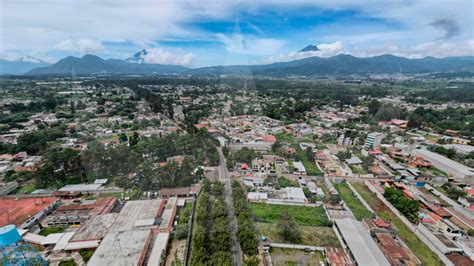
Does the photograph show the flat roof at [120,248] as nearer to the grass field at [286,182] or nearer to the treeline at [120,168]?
the treeline at [120,168]

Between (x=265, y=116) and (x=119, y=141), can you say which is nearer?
(x=119, y=141)

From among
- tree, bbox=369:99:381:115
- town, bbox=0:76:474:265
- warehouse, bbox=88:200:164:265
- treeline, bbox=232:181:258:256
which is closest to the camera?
warehouse, bbox=88:200:164:265

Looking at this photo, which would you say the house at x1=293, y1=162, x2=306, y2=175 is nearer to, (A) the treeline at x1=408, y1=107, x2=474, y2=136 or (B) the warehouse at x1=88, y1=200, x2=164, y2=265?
(B) the warehouse at x1=88, y1=200, x2=164, y2=265

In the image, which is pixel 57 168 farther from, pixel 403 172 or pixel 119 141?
pixel 403 172

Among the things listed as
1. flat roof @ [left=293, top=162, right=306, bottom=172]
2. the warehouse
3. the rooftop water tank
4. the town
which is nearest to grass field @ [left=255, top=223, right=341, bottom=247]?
the town

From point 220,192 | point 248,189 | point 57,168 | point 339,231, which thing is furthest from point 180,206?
point 57,168

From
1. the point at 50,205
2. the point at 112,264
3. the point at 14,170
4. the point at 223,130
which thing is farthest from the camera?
the point at 223,130

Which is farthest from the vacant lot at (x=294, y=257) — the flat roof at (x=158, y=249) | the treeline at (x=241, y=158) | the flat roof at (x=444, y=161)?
the flat roof at (x=444, y=161)

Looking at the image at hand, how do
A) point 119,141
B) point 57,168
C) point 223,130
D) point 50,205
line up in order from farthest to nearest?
point 223,130 < point 119,141 < point 57,168 < point 50,205
